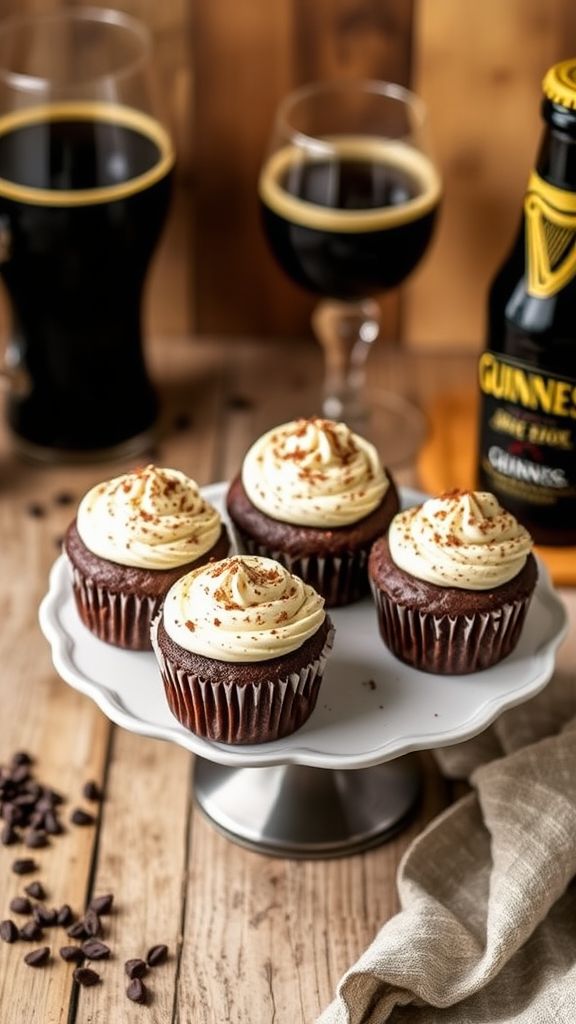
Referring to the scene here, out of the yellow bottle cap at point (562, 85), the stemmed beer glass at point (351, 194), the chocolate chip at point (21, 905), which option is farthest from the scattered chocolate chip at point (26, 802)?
the yellow bottle cap at point (562, 85)

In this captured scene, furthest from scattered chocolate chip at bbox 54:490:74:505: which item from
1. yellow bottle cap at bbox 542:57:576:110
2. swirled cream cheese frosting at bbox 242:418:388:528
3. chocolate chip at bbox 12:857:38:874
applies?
yellow bottle cap at bbox 542:57:576:110

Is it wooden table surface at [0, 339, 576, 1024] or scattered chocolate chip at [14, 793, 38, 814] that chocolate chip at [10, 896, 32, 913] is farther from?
scattered chocolate chip at [14, 793, 38, 814]

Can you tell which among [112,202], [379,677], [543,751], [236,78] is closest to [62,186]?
[112,202]

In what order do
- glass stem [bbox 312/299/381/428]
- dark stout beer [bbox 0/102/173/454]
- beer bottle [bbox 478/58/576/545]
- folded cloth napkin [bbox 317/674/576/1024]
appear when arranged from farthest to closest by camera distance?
glass stem [bbox 312/299/381/428] < dark stout beer [bbox 0/102/173/454] < beer bottle [bbox 478/58/576/545] < folded cloth napkin [bbox 317/674/576/1024]

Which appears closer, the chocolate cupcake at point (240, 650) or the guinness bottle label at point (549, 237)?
the chocolate cupcake at point (240, 650)

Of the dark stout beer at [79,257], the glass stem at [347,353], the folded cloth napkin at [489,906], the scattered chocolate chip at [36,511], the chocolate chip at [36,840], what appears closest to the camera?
the folded cloth napkin at [489,906]

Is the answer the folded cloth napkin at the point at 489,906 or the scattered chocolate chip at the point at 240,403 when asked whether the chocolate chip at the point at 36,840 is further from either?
the scattered chocolate chip at the point at 240,403
